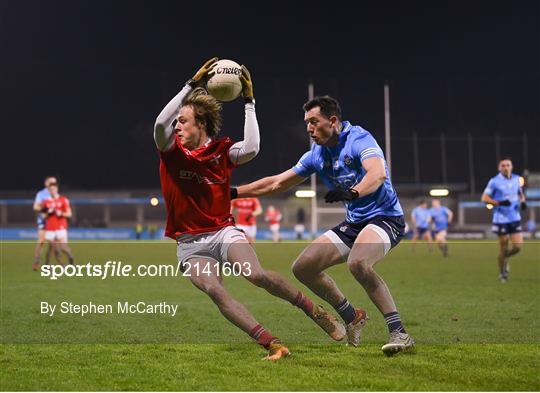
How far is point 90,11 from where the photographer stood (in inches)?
1526

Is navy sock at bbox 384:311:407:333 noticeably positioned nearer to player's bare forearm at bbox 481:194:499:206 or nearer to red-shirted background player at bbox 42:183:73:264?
player's bare forearm at bbox 481:194:499:206

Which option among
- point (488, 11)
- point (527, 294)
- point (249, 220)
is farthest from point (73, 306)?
point (488, 11)

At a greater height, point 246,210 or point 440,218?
point 246,210

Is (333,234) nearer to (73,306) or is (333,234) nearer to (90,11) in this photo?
(73,306)

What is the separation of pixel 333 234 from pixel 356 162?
673mm

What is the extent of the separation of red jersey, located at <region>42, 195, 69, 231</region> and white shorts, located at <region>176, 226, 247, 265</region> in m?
11.8

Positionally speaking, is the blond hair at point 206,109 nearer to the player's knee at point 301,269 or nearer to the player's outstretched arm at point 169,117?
the player's outstretched arm at point 169,117

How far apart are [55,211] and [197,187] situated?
1191cm

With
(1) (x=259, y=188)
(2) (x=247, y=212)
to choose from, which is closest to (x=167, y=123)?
(1) (x=259, y=188)

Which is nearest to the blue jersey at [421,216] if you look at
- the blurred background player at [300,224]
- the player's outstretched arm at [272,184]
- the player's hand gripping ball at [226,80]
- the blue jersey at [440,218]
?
the blue jersey at [440,218]

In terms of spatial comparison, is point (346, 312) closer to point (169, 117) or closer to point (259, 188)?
point (259, 188)

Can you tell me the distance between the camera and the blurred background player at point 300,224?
38.2 metres

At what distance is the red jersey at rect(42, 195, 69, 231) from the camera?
1709 cm

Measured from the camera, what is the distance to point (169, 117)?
5.52 metres
